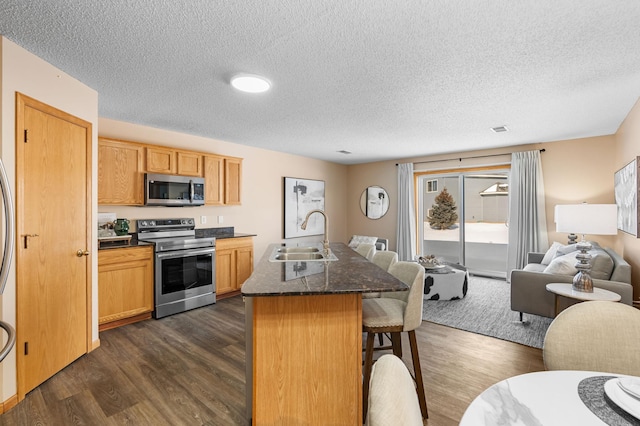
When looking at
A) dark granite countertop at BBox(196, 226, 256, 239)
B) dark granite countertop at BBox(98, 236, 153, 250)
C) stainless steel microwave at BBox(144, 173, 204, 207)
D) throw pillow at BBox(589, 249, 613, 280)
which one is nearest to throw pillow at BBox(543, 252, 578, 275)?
throw pillow at BBox(589, 249, 613, 280)

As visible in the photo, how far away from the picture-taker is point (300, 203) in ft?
20.0

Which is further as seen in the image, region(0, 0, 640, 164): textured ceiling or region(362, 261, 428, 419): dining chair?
region(362, 261, 428, 419): dining chair

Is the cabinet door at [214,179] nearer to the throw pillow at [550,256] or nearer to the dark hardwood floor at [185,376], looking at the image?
the dark hardwood floor at [185,376]

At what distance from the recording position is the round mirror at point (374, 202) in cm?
672

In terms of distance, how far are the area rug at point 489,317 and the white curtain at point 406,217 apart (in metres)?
1.69

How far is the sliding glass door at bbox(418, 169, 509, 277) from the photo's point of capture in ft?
19.1

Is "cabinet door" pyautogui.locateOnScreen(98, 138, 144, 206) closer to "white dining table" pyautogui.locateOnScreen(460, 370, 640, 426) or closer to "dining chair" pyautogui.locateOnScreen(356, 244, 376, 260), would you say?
"dining chair" pyautogui.locateOnScreen(356, 244, 376, 260)

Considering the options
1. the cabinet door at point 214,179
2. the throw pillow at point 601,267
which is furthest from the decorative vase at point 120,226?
the throw pillow at point 601,267

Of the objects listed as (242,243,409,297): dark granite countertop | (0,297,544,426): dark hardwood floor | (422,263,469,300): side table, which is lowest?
(0,297,544,426): dark hardwood floor

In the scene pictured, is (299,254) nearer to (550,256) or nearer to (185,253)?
(185,253)

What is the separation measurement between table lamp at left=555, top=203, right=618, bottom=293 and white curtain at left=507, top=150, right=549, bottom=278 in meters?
2.23

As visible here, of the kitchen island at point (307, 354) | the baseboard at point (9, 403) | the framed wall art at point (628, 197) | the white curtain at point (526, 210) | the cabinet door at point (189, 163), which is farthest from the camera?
the white curtain at point (526, 210)

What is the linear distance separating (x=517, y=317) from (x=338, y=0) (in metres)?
3.91

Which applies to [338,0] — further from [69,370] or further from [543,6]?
[69,370]
